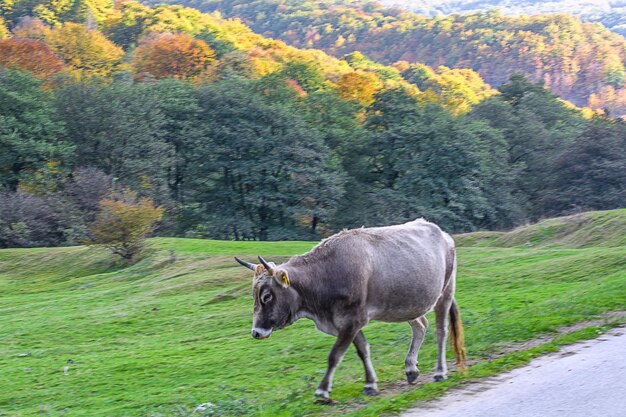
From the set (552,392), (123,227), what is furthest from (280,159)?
(552,392)

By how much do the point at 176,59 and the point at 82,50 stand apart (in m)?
17.1

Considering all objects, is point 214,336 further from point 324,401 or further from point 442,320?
point 324,401

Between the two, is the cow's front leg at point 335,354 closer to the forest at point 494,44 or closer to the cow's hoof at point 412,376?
the cow's hoof at point 412,376

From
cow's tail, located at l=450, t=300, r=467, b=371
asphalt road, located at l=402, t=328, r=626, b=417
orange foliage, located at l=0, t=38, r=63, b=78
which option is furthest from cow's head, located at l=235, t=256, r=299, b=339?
orange foliage, located at l=0, t=38, r=63, b=78

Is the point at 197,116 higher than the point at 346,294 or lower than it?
higher

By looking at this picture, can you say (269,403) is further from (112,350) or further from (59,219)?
(59,219)

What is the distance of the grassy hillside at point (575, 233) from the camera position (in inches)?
1224

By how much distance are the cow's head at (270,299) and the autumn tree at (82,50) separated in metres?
98.6

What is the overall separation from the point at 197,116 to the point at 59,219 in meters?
17.5

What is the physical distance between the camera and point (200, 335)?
22406mm

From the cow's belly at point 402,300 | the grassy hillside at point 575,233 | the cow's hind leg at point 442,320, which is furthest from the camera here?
the grassy hillside at point 575,233

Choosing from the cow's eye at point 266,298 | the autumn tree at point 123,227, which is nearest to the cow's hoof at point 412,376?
the cow's eye at point 266,298

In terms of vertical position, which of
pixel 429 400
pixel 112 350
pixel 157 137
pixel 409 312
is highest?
pixel 157 137

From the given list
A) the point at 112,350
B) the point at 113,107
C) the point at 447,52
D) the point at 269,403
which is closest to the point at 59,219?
the point at 113,107
